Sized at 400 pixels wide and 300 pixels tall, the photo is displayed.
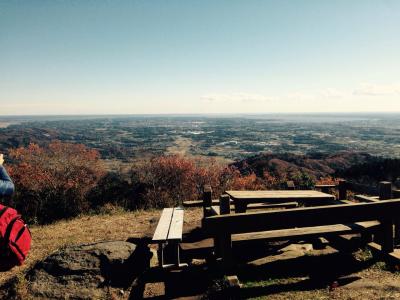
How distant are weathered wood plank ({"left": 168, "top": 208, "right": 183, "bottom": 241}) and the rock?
72 cm

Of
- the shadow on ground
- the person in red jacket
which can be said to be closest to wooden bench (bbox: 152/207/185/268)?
the shadow on ground

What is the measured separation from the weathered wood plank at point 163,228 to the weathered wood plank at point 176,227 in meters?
0.07

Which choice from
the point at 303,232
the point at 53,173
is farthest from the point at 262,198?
the point at 53,173

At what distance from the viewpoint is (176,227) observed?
220 inches

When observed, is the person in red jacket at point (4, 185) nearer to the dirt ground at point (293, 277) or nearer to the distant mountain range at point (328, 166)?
the dirt ground at point (293, 277)

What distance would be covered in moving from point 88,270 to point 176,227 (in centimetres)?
154

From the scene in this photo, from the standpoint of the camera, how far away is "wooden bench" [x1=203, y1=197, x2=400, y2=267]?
475cm

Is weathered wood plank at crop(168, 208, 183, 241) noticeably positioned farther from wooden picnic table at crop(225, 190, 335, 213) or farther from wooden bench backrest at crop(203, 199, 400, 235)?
wooden picnic table at crop(225, 190, 335, 213)

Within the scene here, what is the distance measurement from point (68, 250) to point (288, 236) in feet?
11.9

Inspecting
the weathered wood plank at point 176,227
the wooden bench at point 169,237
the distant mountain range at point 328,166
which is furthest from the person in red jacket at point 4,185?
the distant mountain range at point 328,166

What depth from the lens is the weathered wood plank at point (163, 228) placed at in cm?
498

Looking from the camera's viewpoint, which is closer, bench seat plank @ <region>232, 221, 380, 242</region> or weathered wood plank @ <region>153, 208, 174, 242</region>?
weathered wood plank @ <region>153, 208, 174, 242</region>

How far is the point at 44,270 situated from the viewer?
5.60 meters

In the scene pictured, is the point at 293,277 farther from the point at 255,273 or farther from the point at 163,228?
the point at 163,228
